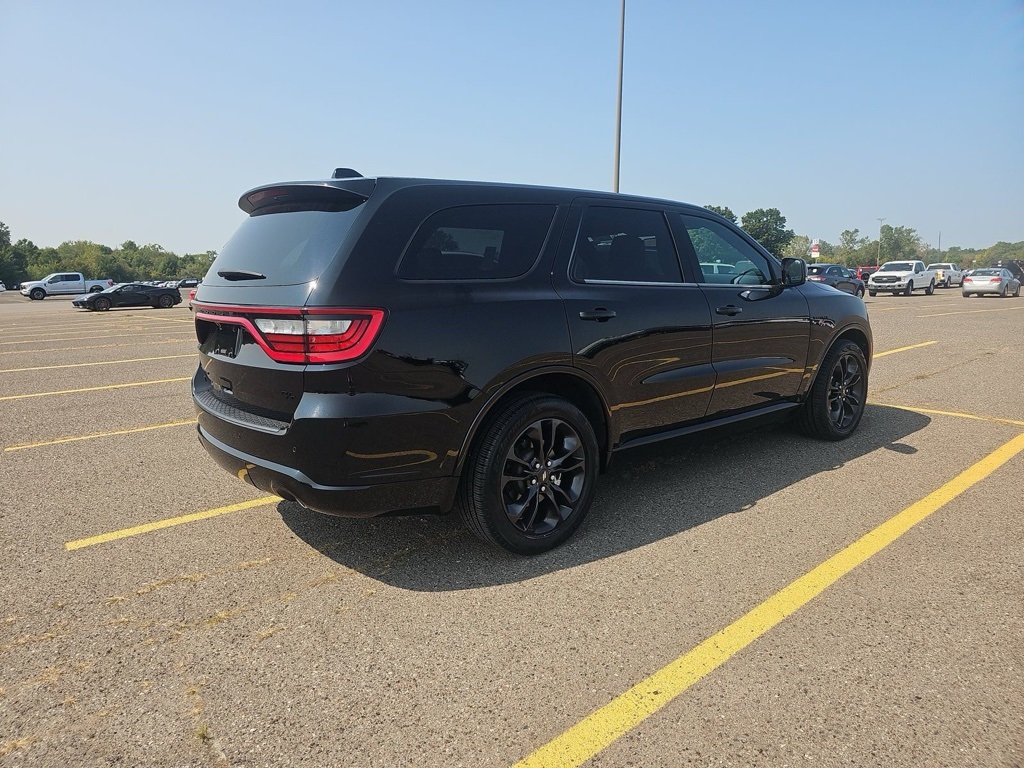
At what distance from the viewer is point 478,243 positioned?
3119 millimetres

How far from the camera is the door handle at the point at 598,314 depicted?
11.0 ft

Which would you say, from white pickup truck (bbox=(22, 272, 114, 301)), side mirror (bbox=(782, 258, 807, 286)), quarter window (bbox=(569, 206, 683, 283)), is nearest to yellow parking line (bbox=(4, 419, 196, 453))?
quarter window (bbox=(569, 206, 683, 283))

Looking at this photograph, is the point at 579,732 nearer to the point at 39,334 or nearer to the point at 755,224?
the point at 39,334

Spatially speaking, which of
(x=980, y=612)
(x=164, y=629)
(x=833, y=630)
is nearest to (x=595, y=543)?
(x=833, y=630)

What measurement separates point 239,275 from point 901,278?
3453cm

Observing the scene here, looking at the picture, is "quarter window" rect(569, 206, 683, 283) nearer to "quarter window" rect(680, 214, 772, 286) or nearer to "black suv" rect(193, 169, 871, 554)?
"black suv" rect(193, 169, 871, 554)

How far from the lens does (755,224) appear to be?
121m

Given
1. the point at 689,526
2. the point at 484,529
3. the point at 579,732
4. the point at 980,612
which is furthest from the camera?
the point at 689,526

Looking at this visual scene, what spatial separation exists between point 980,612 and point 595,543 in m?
1.64

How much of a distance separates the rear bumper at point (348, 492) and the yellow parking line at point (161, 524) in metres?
0.90

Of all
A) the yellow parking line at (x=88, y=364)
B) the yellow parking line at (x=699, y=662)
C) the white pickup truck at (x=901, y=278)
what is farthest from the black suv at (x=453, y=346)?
the white pickup truck at (x=901, y=278)

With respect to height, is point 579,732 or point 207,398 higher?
point 207,398

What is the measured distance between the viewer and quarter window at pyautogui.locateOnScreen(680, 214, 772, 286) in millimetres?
4230

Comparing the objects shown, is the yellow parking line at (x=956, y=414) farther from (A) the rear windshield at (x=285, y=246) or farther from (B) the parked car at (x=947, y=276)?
(B) the parked car at (x=947, y=276)
